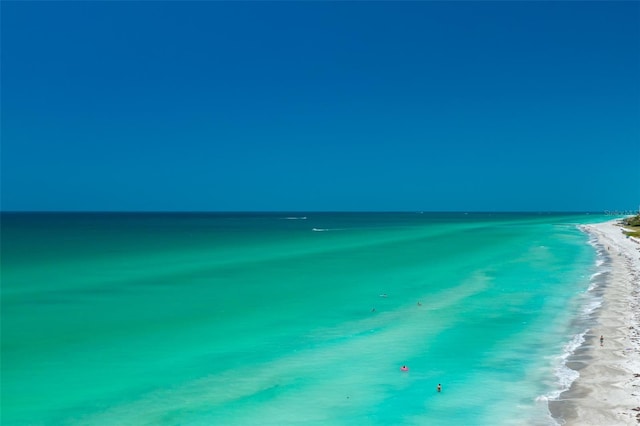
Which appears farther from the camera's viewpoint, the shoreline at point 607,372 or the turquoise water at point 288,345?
Result: the turquoise water at point 288,345

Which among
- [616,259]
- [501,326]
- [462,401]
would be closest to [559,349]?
[501,326]

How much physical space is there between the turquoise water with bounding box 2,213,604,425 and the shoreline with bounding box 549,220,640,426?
590mm

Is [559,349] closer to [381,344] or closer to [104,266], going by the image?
[381,344]

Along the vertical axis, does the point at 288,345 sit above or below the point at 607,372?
below

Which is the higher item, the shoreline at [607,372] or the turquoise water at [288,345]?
the shoreline at [607,372]

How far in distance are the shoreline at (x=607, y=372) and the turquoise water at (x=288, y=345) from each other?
A: 59cm

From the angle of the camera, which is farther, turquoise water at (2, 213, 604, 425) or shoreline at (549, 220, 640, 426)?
turquoise water at (2, 213, 604, 425)

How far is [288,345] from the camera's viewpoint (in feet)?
65.9

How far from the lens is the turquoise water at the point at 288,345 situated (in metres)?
13.9

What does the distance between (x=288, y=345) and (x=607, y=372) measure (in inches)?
426

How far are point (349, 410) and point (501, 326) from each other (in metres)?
11.1

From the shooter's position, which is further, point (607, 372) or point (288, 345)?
point (288, 345)

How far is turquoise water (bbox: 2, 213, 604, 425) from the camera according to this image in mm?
13906

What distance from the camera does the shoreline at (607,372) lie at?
41.1 feet
